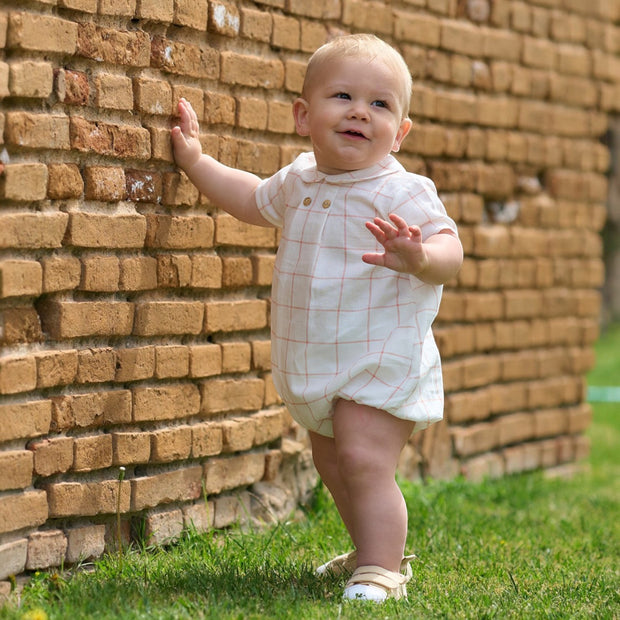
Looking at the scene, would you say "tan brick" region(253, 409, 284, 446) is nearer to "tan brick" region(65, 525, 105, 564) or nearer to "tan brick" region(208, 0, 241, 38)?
"tan brick" region(65, 525, 105, 564)

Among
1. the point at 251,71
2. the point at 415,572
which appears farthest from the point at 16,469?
the point at 251,71

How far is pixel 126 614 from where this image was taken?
2475mm

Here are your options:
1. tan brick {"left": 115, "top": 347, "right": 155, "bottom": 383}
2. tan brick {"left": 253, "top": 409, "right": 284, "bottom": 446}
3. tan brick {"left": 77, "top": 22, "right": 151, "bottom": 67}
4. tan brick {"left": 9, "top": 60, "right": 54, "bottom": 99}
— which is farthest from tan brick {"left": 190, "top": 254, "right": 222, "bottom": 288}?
tan brick {"left": 9, "top": 60, "right": 54, "bottom": 99}

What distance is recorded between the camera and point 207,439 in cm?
336

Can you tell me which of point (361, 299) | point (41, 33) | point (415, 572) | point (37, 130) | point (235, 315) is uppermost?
point (41, 33)

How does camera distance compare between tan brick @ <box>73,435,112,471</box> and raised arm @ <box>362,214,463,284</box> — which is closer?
raised arm @ <box>362,214,463,284</box>

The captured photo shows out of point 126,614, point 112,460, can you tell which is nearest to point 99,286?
point 112,460

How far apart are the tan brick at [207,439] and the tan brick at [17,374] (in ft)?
2.20

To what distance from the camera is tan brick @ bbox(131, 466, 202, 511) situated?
312cm

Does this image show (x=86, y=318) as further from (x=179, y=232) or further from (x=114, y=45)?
(x=114, y=45)

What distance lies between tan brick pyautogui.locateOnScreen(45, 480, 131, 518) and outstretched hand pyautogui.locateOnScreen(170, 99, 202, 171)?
3.08 ft

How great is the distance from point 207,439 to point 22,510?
739mm

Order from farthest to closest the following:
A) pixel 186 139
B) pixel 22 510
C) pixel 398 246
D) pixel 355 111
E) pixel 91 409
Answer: pixel 186 139
pixel 91 409
pixel 355 111
pixel 22 510
pixel 398 246

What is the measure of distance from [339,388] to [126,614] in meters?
0.78
